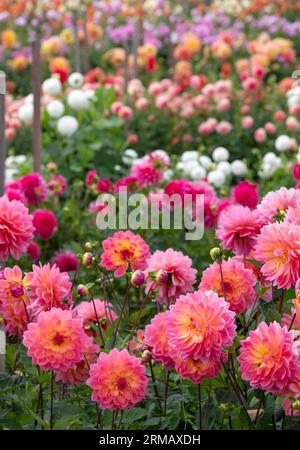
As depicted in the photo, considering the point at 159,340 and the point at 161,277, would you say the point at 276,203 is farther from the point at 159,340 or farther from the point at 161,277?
the point at 159,340

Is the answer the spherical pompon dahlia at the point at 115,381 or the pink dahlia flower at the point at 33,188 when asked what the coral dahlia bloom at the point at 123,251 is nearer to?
the spherical pompon dahlia at the point at 115,381

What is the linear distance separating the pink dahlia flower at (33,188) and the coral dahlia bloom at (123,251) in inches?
47.1

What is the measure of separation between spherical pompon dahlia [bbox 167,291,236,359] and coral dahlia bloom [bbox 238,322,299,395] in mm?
46

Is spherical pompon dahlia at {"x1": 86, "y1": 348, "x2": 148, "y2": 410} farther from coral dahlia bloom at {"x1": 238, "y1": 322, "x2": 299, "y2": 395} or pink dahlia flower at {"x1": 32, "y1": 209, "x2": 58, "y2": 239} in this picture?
pink dahlia flower at {"x1": 32, "y1": 209, "x2": 58, "y2": 239}

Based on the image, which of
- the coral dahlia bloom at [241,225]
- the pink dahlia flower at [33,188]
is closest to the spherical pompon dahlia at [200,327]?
the coral dahlia bloom at [241,225]

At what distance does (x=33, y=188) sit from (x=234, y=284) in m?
1.43

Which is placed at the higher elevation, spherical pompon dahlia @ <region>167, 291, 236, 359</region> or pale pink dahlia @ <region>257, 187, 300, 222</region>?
pale pink dahlia @ <region>257, 187, 300, 222</region>

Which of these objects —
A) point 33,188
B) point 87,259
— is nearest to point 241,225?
point 87,259

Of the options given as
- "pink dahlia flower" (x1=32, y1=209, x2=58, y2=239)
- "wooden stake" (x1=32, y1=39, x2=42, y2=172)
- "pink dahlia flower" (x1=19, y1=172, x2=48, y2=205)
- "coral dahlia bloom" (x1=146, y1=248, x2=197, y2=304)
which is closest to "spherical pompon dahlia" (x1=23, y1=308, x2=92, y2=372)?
"coral dahlia bloom" (x1=146, y1=248, x2=197, y2=304)

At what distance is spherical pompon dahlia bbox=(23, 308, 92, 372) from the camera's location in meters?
1.49

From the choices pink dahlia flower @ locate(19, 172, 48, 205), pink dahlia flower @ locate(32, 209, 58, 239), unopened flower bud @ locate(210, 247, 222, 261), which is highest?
pink dahlia flower @ locate(19, 172, 48, 205)

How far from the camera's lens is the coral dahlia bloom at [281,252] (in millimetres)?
1495
